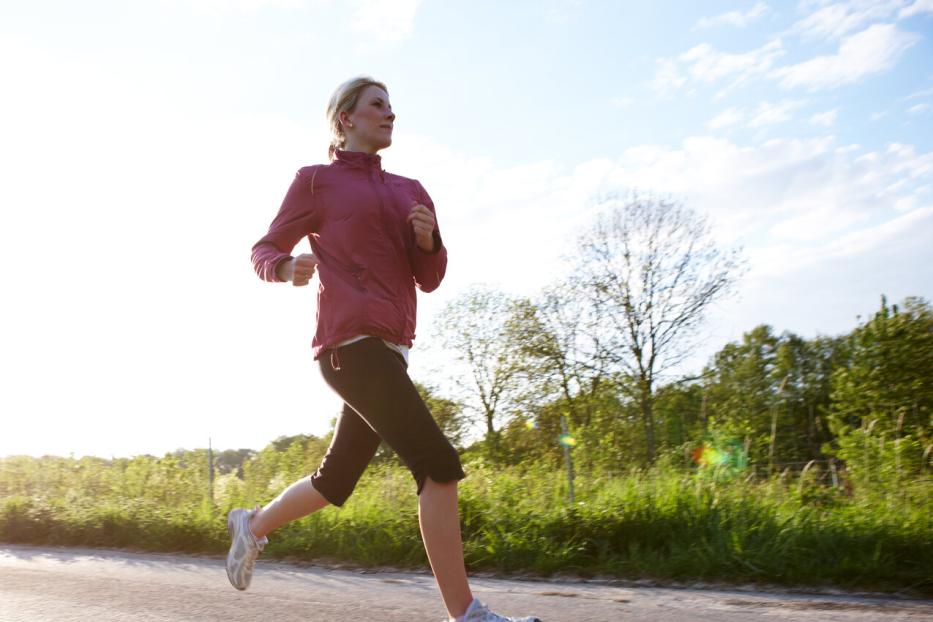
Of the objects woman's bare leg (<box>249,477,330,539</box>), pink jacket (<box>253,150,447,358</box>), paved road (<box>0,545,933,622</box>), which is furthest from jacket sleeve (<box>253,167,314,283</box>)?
paved road (<box>0,545,933,622</box>)

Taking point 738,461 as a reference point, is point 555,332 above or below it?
above

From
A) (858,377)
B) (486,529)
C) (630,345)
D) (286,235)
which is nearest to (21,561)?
(486,529)

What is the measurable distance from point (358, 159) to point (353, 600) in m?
2.48

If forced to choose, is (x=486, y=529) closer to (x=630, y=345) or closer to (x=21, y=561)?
(x=21, y=561)

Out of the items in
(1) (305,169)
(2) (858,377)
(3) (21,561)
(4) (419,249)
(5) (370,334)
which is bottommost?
(3) (21,561)

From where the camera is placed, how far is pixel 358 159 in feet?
9.23

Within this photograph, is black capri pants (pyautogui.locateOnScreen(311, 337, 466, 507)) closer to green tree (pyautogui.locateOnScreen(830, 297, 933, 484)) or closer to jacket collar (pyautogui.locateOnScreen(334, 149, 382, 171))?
jacket collar (pyautogui.locateOnScreen(334, 149, 382, 171))

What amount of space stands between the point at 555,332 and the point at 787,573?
89.8 ft

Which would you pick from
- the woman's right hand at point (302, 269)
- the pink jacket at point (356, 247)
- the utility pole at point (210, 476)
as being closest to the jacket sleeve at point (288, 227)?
the pink jacket at point (356, 247)

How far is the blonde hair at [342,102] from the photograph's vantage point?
286 centimetres

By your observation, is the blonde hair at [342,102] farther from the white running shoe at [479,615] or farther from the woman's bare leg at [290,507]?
the white running shoe at [479,615]

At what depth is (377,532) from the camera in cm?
600

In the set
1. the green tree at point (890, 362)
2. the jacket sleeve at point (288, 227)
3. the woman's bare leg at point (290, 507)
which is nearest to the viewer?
the jacket sleeve at point (288, 227)

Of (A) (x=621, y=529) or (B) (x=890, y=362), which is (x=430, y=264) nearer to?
(A) (x=621, y=529)
